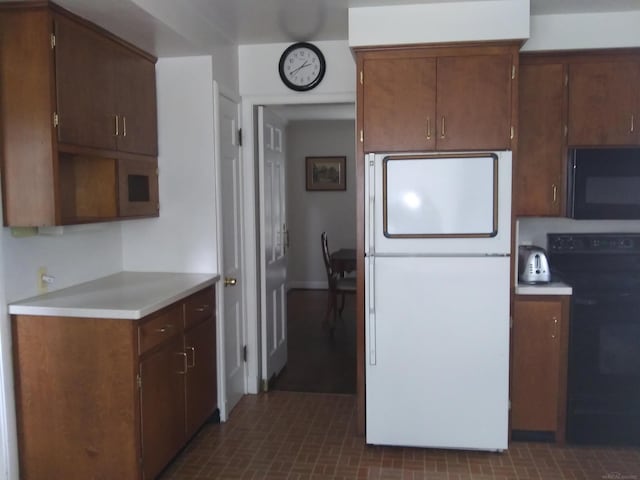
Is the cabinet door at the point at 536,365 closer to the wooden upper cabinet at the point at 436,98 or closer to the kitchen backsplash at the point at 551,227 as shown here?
the kitchen backsplash at the point at 551,227

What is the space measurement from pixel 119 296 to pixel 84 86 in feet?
3.23

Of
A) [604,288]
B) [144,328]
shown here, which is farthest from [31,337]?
[604,288]

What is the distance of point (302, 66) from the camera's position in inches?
144

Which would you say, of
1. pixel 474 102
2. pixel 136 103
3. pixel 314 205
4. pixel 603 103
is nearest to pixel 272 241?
pixel 136 103

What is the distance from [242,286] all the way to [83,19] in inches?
77.0

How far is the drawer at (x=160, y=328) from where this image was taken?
2459mm

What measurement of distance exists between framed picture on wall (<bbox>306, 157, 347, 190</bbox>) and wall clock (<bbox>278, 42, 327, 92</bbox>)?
13.8 ft

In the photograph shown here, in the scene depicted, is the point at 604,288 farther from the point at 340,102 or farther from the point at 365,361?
the point at 340,102

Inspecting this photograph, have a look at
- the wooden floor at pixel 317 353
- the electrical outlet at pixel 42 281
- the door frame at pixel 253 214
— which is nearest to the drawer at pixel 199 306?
the door frame at pixel 253 214

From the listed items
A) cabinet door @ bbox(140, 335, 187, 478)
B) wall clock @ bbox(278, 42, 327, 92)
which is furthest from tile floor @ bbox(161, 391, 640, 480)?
wall clock @ bbox(278, 42, 327, 92)

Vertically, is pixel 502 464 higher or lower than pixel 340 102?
lower

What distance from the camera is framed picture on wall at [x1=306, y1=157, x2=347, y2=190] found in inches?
310

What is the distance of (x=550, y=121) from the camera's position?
3.18 metres

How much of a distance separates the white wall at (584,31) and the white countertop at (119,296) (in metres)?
2.29
